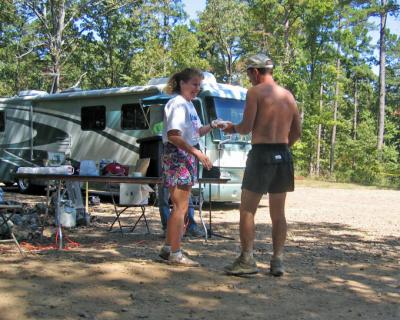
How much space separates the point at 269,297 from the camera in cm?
364

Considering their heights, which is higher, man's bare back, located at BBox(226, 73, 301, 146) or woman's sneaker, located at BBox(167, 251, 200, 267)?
man's bare back, located at BBox(226, 73, 301, 146)

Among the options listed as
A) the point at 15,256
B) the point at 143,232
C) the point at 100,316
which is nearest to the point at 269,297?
the point at 100,316

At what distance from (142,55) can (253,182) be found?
79.9 feet

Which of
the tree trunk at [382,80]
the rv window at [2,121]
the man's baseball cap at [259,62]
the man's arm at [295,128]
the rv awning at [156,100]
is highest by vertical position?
the tree trunk at [382,80]

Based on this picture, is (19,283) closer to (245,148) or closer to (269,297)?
(269,297)

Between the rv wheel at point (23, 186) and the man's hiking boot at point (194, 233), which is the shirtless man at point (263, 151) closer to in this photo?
the man's hiking boot at point (194, 233)

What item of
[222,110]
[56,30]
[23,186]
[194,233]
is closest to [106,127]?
[222,110]

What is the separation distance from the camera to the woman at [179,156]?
14.2ft

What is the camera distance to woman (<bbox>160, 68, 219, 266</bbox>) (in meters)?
4.34

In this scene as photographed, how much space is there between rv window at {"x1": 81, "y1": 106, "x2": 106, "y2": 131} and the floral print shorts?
7645 mm

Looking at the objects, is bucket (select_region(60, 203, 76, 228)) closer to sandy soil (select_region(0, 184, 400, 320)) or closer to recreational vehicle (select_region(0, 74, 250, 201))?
sandy soil (select_region(0, 184, 400, 320))

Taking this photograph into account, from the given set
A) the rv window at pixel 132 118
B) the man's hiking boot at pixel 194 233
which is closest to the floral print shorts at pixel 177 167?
the man's hiking boot at pixel 194 233

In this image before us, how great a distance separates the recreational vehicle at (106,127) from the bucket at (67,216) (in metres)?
1.67

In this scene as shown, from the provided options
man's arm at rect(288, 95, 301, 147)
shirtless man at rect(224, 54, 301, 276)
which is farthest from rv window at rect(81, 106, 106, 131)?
shirtless man at rect(224, 54, 301, 276)
